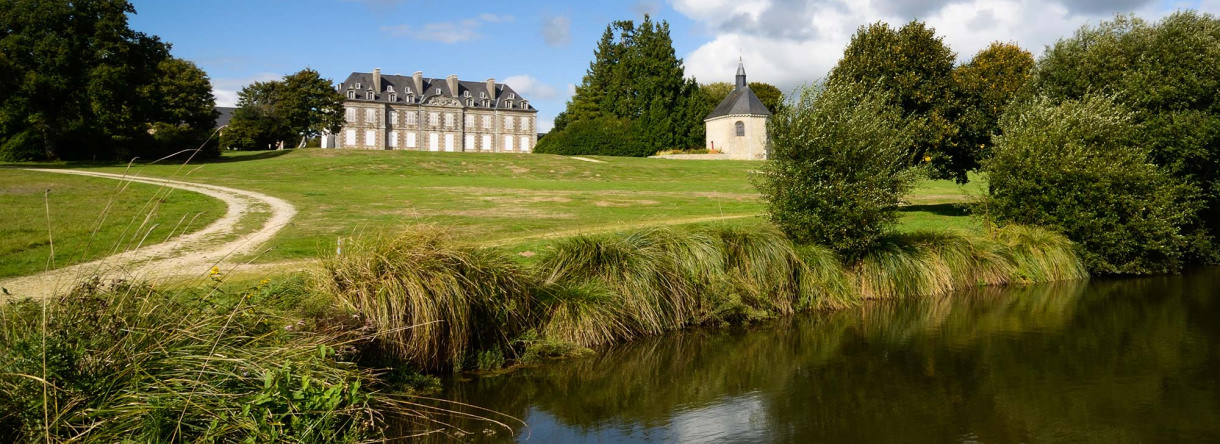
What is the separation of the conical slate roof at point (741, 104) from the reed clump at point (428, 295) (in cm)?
5584

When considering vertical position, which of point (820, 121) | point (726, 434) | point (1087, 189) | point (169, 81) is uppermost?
point (169, 81)

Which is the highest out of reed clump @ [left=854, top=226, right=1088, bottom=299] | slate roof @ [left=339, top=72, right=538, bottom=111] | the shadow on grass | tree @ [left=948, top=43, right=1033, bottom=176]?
slate roof @ [left=339, top=72, right=538, bottom=111]

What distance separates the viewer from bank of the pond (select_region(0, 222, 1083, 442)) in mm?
5102

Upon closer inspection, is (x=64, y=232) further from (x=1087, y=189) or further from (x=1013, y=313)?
(x=1087, y=189)

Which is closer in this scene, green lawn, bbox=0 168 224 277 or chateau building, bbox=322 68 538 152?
green lawn, bbox=0 168 224 277

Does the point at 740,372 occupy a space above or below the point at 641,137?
below

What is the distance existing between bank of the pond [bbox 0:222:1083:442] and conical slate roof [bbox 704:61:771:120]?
156ft

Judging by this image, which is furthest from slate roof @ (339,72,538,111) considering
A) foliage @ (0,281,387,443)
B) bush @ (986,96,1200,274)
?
foliage @ (0,281,387,443)

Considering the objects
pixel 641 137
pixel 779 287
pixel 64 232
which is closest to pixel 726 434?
pixel 779 287

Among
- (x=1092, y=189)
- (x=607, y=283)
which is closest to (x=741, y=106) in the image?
(x=1092, y=189)

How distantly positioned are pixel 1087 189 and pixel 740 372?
40.1 feet

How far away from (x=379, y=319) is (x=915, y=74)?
19.1 metres

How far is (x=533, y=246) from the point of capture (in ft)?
47.4

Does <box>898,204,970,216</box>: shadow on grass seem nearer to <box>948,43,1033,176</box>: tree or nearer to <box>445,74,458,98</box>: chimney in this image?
<box>948,43,1033,176</box>: tree
